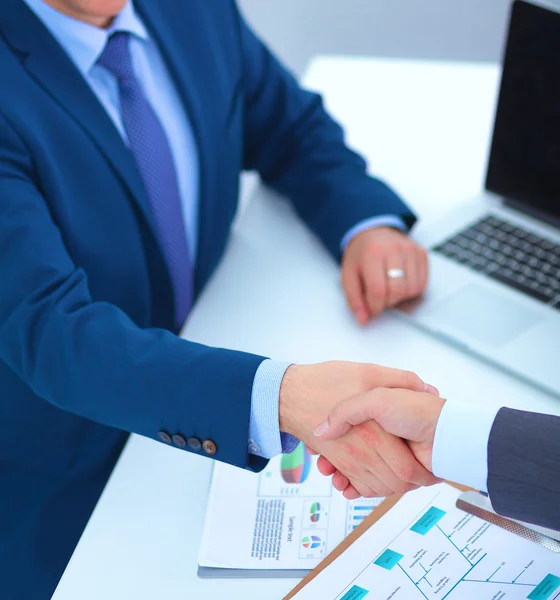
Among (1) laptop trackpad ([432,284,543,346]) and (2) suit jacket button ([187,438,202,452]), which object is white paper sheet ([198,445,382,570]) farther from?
(1) laptop trackpad ([432,284,543,346])

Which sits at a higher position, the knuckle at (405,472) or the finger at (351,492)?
the knuckle at (405,472)

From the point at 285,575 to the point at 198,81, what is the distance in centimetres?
83

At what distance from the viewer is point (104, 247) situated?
1174mm

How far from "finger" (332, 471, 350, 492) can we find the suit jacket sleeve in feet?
0.31

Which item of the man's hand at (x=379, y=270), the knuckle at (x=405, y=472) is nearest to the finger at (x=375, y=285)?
the man's hand at (x=379, y=270)

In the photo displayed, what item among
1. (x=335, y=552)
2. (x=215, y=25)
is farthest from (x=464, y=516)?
(x=215, y=25)

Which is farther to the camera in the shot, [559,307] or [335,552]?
[559,307]

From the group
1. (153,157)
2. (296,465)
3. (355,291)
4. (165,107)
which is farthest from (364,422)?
(165,107)

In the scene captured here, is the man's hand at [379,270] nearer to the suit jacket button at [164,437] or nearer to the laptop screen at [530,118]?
the laptop screen at [530,118]

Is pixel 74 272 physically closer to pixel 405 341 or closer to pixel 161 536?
pixel 161 536

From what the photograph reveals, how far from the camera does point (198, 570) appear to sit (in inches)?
35.5

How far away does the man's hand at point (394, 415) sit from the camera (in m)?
0.93

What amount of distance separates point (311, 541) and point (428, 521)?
0.44 ft

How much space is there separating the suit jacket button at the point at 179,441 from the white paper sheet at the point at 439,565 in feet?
0.75
